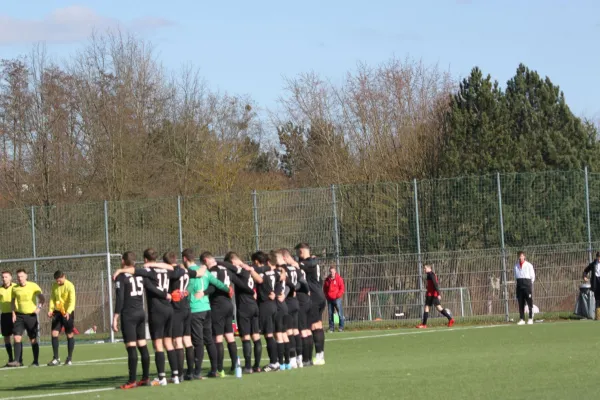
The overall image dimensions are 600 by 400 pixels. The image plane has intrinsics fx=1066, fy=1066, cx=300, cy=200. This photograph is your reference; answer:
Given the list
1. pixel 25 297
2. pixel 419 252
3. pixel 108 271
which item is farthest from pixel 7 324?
pixel 419 252

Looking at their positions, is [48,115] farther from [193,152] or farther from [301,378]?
[301,378]

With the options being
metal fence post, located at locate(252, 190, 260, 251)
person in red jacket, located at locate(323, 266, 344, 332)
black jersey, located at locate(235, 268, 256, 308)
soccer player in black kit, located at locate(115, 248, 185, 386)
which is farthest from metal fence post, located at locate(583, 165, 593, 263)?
soccer player in black kit, located at locate(115, 248, 185, 386)

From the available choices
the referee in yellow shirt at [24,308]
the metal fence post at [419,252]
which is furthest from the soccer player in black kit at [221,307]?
the metal fence post at [419,252]

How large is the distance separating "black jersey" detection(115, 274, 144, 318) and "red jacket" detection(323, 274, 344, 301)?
1541cm

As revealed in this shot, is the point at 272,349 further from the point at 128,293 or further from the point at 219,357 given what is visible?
the point at 128,293

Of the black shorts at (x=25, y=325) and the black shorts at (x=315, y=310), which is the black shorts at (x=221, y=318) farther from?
the black shorts at (x=25, y=325)

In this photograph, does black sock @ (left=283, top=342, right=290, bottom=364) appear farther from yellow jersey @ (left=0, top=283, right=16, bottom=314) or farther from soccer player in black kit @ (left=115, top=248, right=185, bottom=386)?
yellow jersey @ (left=0, top=283, right=16, bottom=314)

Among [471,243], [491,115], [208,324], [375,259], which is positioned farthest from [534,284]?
[208,324]

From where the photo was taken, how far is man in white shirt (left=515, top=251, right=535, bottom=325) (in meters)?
28.3

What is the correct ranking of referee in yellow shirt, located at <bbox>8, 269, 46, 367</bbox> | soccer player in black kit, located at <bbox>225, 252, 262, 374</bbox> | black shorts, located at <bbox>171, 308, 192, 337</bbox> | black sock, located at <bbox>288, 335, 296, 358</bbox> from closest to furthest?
1. black shorts, located at <bbox>171, 308, 192, 337</bbox>
2. soccer player in black kit, located at <bbox>225, 252, 262, 374</bbox>
3. black sock, located at <bbox>288, 335, 296, 358</bbox>
4. referee in yellow shirt, located at <bbox>8, 269, 46, 367</bbox>

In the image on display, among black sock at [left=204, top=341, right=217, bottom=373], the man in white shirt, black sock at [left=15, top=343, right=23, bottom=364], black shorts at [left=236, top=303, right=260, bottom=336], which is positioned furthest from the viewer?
the man in white shirt

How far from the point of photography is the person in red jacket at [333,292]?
30.5m

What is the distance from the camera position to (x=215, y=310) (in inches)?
651

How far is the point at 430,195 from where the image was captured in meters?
32.5
